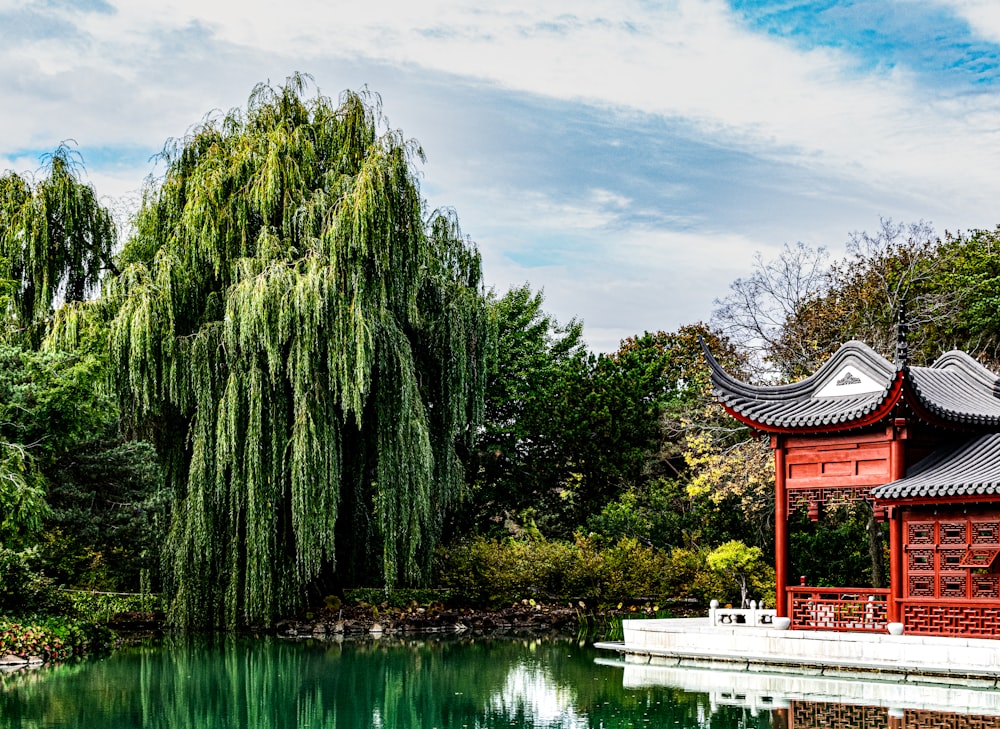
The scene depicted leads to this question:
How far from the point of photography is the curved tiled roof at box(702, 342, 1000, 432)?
48.5ft

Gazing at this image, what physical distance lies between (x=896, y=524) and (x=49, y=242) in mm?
14012

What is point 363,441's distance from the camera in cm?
2030

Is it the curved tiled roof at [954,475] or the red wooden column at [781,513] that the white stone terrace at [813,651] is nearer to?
the red wooden column at [781,513]

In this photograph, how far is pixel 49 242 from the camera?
20250 mm

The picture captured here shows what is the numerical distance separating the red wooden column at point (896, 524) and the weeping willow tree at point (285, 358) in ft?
25.8

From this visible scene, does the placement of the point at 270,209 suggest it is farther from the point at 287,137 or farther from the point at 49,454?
the point at 49,454

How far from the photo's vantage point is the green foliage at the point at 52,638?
52.0 ft

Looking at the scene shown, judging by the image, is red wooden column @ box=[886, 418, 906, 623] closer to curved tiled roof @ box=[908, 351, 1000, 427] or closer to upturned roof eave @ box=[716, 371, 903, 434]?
upturned roof eave @ box=[716, 371, 903, 434]

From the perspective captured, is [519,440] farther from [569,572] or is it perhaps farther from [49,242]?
[49,242]

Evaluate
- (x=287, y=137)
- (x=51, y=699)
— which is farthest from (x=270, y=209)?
(x=51, y=699)

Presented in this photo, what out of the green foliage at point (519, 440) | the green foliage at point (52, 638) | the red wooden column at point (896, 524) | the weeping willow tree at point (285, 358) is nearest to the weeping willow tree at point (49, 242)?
the weeping willow tree at point (285, 358)

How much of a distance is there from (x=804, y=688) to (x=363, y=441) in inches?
373

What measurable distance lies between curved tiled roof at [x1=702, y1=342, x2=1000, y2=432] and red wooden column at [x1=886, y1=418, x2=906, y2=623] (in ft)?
1.14

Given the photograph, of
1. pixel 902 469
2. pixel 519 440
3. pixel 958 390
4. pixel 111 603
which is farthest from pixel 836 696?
pixel 519 440
